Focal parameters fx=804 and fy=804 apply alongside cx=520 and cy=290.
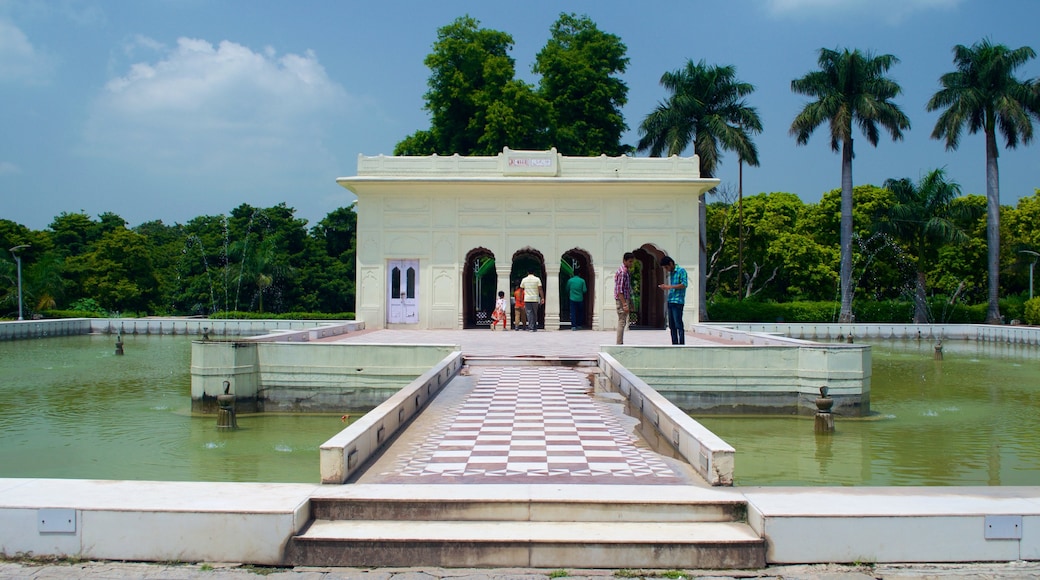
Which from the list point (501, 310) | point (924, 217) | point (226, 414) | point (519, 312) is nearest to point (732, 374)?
point (226, 414)

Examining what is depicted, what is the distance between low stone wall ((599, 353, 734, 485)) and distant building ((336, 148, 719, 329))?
494 inches

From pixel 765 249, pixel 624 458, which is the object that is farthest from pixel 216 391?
pixel 765 249

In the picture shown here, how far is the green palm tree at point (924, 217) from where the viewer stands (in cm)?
3525

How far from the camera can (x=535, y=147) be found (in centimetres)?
3556

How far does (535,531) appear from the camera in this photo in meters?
4.91

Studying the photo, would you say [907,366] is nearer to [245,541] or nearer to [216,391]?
[216,391]

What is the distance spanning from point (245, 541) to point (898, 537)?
3.89 metres

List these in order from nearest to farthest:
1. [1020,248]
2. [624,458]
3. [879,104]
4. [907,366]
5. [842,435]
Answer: [624,458] < [842,435] < [907,366] < [879,104] < [1020,248]

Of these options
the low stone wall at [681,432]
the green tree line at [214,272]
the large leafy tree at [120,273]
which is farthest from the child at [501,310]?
the large leafy tree at [120,273]

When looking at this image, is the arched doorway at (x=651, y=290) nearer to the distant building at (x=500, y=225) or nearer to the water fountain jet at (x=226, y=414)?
the distant building at (x=500, y=225)

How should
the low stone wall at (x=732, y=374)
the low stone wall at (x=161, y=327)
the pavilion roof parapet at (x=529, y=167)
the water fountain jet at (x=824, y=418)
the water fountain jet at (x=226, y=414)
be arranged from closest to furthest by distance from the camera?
1. the water fountain jet at (x=824, y=418)
2. the water fountain jet at (x=226, y=414)
3. the low stone wall at (x=732, y=374)
4. the pavilion roof parapet at (x=529, y=167)
5. the low stone wall at (x=161, y=327)

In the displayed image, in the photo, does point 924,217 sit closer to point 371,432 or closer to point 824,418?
point 824,418

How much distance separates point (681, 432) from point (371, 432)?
2628mm

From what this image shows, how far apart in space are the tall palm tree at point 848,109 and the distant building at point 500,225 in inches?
426
